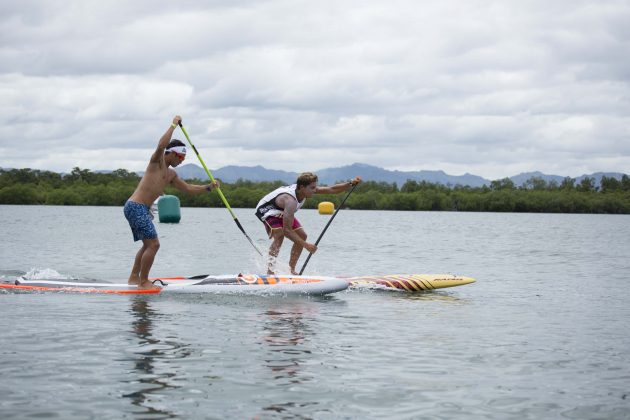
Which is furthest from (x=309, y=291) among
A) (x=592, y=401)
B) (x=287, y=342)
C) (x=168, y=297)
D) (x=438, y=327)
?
(x=592, y=401)

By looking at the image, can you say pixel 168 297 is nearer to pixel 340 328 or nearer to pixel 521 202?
pixel 340 328

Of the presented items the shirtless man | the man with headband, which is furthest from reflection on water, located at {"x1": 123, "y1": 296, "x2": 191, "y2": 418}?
the shirtless man

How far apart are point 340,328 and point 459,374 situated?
3063 mm

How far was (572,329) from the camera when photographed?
39.4ft

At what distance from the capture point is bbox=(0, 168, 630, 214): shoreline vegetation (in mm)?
142000

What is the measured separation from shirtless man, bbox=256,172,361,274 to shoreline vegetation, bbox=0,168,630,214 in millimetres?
117950

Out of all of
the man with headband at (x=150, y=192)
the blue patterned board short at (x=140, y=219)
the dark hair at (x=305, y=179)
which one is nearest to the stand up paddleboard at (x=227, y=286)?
the man with headband at (x=150, y=192)

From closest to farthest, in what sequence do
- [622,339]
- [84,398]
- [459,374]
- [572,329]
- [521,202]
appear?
1. [84,398]
2. [459,374]
3. [622,339]
4. [572,329]
5. [521,202]

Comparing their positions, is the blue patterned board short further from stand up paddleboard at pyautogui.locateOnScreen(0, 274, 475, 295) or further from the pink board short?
the pink board short

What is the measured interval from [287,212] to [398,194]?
444ft

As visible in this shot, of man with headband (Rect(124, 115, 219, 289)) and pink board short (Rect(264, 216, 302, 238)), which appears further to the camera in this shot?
pink board short (Rect(264, 216, 302, 238))

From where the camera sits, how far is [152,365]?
8609mm

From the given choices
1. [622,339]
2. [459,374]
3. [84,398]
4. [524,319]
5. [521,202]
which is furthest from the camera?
A: [521,202]

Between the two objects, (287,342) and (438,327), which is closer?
(287,342)
